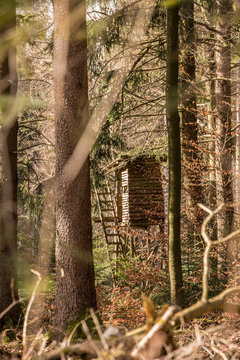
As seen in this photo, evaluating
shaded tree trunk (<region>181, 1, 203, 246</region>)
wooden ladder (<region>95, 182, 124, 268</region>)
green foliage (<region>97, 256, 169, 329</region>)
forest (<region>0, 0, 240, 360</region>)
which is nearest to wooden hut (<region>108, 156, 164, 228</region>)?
wooden ladder (<region>95, 182, 124, 268</region>)

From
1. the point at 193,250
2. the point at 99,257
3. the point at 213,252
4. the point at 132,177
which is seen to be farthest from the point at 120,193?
the point at 213,252

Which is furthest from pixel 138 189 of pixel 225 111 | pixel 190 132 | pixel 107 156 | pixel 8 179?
→ pixel 8 179

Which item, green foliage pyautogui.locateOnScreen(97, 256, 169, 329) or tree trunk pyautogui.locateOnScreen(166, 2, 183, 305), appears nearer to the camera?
tree trunk pyautogui.locateOnScreen(166, 2, 183, 305)

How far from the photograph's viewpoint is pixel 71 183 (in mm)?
6176

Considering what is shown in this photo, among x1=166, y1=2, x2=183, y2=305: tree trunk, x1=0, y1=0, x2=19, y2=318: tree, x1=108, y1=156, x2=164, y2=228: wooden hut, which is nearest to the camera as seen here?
x1=166, y1=2, x2=183, y2=305: tree trunk

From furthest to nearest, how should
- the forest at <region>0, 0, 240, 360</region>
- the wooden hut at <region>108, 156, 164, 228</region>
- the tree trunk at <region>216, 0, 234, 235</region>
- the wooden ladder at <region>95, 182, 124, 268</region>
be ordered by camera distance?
the wooden ladder at <region>95, 182, 124, 268</region>
the wooden hut at <region>108, 156, 164, 228</region>
the tree trunk at <region>216, 0, 234, 235</region>
the forest at <region>0, 0, 240, 360</region>

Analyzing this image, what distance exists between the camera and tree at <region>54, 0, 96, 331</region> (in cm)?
611

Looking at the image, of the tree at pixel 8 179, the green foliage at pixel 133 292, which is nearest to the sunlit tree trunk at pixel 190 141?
the green foliage at pixel 133 292

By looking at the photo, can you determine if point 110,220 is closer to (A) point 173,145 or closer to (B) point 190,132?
(B) point 190,132

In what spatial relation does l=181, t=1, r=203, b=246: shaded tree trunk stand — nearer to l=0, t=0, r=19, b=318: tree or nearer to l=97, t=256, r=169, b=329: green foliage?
l=97, t=256, r=169, b=329: green foliage

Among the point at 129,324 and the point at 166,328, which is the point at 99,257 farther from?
the point at 166,328

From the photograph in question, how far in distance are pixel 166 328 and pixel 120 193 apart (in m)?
14.0

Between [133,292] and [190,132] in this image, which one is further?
[190,132]

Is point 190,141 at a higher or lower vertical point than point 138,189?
higher
